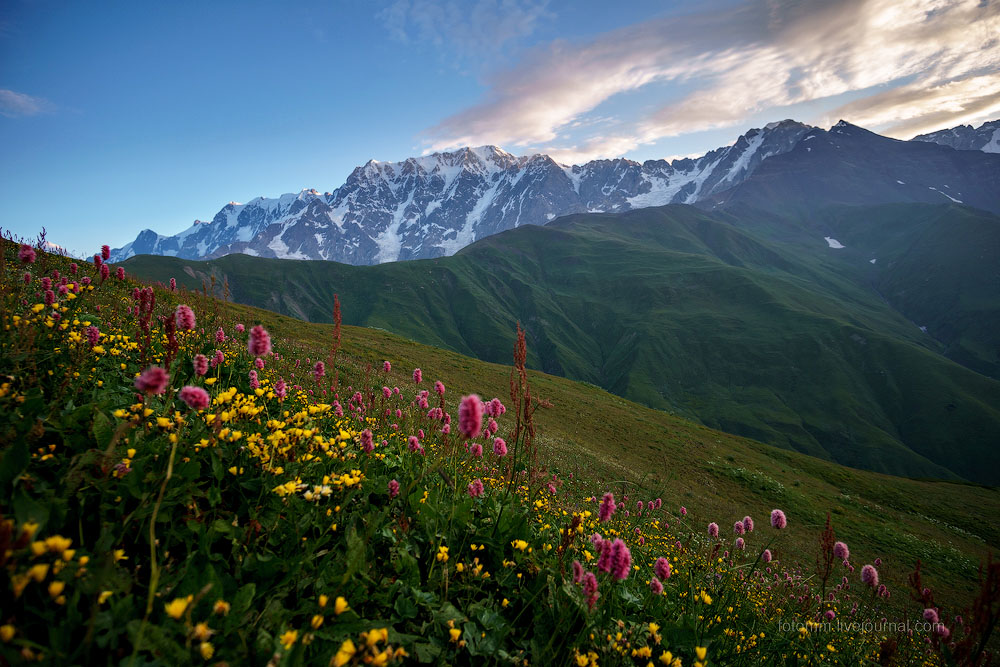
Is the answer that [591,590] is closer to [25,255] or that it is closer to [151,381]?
[151,381]

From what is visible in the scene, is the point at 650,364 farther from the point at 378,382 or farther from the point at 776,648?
the point at 776,648

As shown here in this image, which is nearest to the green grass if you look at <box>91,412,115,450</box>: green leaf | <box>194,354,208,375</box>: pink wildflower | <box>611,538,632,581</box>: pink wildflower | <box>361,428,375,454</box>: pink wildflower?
<box>361,428,375,454</box>: pink wildflower

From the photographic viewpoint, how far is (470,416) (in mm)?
3627

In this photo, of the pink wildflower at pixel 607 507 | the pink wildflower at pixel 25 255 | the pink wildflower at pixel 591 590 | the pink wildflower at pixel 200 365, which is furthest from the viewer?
the pink wildflower at pixel 25 255

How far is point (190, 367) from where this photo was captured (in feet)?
20.1

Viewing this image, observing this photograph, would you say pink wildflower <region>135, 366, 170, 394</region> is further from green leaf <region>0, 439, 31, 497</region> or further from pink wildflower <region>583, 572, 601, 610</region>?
pink wildflower <region>583, 572, 601, 610</region>

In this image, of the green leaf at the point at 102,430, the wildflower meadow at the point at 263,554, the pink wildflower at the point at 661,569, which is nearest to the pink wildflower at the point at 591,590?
the wildflower meadow at the point at 263,554

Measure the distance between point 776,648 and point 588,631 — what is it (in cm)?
282

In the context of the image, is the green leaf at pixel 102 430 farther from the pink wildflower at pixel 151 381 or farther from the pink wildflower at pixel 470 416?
the pink wildflower at pixel 470 416

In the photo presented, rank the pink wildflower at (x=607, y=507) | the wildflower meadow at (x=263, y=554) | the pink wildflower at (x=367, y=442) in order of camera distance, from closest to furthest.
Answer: the wildflower meadow at (x=263, y=554)
the pink wildflower at (x=607, y=507)
the pink wildflower at (x=367, y=442)

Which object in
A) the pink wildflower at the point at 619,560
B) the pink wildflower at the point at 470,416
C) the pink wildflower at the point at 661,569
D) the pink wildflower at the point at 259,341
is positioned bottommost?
the pink wildflower at the point at 661,569

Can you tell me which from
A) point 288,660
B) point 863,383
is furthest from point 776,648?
point 863,383

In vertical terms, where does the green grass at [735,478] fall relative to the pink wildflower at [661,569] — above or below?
below

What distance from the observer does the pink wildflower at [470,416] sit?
3531mm
